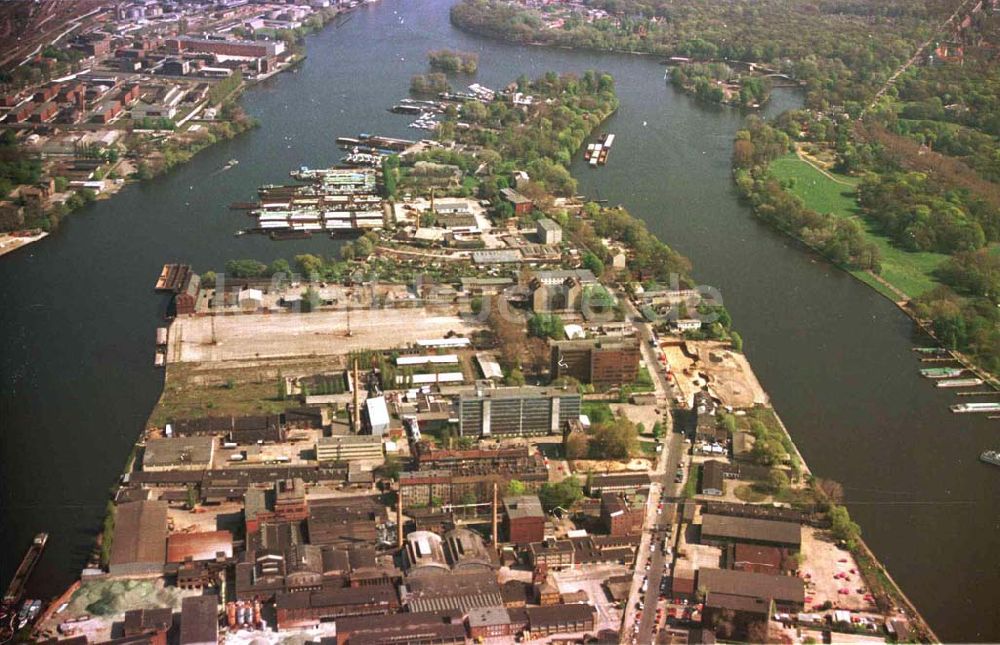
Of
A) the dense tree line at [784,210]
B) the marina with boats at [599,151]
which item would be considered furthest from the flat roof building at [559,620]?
the marina with boats at [599,151]

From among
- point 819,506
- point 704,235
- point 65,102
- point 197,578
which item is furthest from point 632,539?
point 65,102

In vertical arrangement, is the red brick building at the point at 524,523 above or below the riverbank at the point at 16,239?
below

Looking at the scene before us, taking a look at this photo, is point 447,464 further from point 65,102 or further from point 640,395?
point 65,102

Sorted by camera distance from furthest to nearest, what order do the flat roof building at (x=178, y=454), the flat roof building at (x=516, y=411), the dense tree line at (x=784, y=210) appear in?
1. the dense tree line at (x=784, y=210)
2. the flat roof building at (x=516, y=411)
3. the flat roof building at (x=178, y=454)

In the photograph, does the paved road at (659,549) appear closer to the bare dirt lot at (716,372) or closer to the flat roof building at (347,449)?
the bare dirt lot at (716,372)

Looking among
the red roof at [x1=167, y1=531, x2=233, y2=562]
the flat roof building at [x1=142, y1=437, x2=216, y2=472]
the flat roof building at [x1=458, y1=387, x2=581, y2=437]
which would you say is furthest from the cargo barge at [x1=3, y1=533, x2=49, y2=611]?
the flat roof building at [x1=458, y1=387, x2=581, y2=437]

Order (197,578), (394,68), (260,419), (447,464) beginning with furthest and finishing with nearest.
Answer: (394,68), (260,419), (447,464), (197,578)
